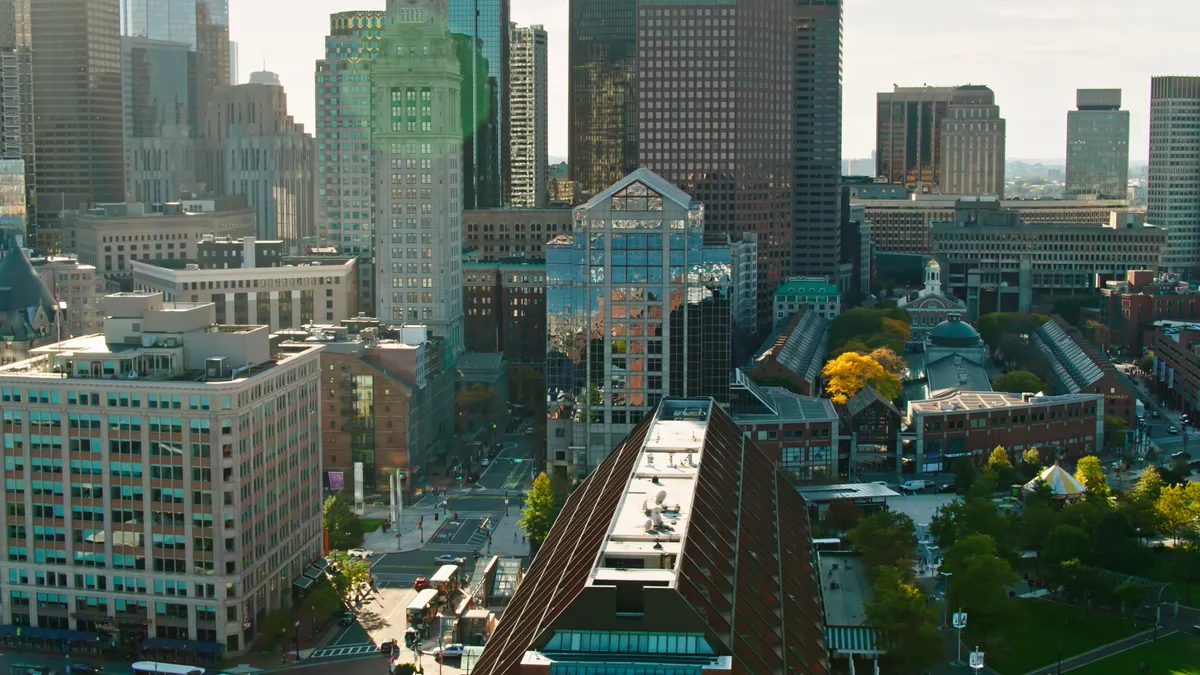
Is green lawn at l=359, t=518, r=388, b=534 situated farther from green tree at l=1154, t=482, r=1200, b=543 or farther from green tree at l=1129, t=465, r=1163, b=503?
green tree at l=1154, t=482, r=1200, b=543

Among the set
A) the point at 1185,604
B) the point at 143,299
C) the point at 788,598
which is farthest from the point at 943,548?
the point at 143,299

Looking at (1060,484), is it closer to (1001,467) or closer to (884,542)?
(1001,467)

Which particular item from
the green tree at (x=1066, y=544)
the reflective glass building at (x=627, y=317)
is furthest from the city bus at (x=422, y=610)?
the green tree at (x=1066, y=544)

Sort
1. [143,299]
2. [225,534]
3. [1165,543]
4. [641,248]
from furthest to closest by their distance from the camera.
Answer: [641,248] → [1165,543] → [143,299] → [225,534]

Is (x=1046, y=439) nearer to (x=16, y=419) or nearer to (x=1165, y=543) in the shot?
(x=1165, y=543)

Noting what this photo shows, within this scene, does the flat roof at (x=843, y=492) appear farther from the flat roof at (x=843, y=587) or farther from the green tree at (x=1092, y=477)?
the flat roof at (x=843, y=587)
